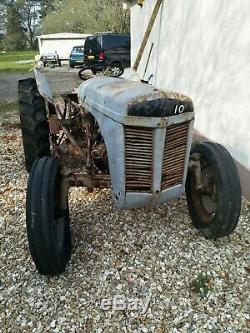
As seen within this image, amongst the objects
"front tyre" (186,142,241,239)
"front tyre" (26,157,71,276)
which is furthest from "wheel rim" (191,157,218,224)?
"front tyre" (26,157,71,276)

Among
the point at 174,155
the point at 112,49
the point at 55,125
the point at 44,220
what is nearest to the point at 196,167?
the point at 174,155

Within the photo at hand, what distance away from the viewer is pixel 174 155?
8.16 ft

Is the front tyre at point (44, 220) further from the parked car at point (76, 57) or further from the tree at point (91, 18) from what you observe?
the tree at point (91, 18)

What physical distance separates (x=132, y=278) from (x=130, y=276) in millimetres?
26

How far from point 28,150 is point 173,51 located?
3.08 metres

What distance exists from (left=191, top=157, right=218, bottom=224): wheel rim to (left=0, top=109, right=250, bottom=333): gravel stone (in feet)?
0.63

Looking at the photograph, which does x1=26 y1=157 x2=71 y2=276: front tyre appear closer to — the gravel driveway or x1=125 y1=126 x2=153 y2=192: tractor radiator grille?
the gravel driveway

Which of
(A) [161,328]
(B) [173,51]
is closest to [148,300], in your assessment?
(A) [161,328]

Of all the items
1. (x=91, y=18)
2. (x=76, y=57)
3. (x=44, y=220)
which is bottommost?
(x=76, y=57)

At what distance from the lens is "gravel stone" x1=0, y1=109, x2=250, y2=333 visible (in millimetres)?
2227

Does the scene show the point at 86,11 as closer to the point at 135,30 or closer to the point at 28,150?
the point at 135,30

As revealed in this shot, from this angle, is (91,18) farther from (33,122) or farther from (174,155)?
(174,155)

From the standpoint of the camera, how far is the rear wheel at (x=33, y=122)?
3805 millimetres

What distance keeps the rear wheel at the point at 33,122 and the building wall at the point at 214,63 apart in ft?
6.54
